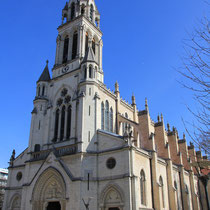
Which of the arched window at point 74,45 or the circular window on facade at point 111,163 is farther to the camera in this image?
the arched window at point 74,45

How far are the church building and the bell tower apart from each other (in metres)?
0.14

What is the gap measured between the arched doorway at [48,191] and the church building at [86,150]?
0.10 meters

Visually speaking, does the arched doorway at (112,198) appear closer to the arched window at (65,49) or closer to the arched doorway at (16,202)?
the arched doorway at (16,202)

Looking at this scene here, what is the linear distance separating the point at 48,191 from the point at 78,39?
19929 millimetres

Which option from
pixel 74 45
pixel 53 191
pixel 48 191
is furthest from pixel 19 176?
pixel 74 45

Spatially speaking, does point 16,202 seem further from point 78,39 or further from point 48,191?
point 78,39

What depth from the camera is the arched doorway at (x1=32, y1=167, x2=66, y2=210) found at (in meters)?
26.3

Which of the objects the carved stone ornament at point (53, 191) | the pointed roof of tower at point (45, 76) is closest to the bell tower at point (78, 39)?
the pointed roof of tower at point (45, 76)

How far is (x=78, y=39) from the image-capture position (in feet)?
115

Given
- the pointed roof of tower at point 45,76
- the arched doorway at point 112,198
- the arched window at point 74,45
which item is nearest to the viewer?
the arched doorway at point 112,198

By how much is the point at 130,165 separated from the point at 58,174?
776cm

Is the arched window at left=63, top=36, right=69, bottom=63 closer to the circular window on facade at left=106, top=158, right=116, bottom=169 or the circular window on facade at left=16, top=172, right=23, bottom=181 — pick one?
the circular window on facade at left=16, top=172, right=23, bottom=181

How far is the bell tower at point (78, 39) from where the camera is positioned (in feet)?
111

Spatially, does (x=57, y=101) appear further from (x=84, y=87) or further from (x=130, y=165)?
(x=130, y=165)
